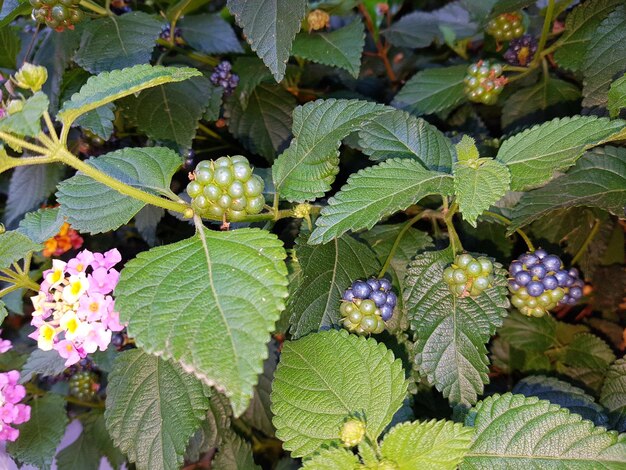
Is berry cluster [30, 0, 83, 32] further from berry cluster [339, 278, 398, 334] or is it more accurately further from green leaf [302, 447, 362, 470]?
green leaf [302, 447, 362, 470]

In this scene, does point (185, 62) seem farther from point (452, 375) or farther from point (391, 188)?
point (452, 375)

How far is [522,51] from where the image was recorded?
1.15 meters

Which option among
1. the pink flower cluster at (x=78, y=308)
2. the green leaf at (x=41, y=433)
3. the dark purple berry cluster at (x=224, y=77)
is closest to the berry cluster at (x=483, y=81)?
the dark purple berry cluster at (x=224, y=77)

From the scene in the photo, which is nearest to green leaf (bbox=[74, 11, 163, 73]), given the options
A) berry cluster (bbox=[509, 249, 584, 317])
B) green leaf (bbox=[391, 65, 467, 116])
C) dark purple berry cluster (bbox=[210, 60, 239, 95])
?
dark purple berry cluster (bbox=[210, 60, 239, 95])

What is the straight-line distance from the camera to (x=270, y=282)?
0.62 meters

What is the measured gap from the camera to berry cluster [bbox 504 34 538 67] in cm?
115

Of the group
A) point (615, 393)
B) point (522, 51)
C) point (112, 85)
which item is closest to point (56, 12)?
point (112, 85)

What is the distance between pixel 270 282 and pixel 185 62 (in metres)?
0.76

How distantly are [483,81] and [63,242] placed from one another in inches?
36.6

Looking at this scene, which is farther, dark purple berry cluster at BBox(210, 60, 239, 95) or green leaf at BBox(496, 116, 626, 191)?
dark purple berry cluster at BBox(210, 60, 239, 95)

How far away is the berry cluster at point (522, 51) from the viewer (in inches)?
45.1

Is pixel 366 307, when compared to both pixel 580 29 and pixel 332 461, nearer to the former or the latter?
pixel 332 461

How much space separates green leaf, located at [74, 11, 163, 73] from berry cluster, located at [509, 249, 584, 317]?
74 centimetres

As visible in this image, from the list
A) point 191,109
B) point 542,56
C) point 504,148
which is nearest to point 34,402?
point 191,109
